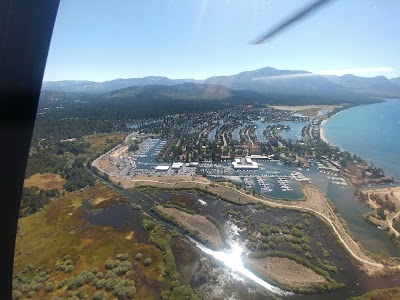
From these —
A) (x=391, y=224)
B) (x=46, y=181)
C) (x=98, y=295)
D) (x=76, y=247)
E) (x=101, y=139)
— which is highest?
(x=391, y=224)

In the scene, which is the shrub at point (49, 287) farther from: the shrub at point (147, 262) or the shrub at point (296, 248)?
the shrub at point (296, 248)

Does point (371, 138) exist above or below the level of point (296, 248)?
below

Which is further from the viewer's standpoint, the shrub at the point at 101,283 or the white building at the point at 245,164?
the white building at the point at 245,164

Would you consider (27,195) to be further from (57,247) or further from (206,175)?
(206,175)

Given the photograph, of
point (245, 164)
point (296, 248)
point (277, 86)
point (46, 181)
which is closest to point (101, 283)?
point (296, 248)

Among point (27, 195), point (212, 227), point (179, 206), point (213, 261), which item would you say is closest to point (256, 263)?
point (213, 261)

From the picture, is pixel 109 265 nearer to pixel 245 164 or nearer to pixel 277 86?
pixel 245 164

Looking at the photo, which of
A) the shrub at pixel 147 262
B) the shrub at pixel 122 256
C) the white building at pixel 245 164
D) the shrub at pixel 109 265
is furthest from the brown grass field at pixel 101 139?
the shrub at pixel 147 262

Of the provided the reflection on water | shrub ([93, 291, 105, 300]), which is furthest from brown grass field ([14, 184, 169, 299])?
the reflection on water
